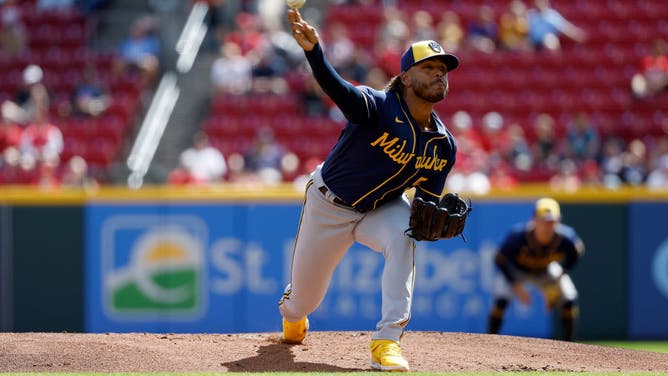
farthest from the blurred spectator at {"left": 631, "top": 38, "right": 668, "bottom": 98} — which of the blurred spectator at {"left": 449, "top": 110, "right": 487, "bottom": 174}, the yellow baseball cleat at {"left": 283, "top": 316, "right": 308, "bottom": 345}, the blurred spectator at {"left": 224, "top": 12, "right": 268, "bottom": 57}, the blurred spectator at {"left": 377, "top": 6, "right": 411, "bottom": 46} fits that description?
the yellow baseball cleat at {"left": 283, "top": 316, "right": 308, "bottom": 345}

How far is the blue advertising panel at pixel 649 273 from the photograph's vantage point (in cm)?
1191

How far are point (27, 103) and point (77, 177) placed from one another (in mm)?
2479

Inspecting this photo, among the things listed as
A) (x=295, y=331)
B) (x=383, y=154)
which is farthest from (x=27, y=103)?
(x=383, y=154)

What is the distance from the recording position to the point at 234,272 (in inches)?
464

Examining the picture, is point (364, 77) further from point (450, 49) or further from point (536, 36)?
point (536, 36)

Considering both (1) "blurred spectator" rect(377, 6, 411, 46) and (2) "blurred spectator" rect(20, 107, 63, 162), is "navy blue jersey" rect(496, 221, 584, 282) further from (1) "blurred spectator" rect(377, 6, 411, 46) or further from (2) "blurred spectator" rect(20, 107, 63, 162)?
(2) "blurred spectator" rect(20, 107, 63, 162)

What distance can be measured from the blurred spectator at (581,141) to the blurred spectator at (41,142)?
643cm

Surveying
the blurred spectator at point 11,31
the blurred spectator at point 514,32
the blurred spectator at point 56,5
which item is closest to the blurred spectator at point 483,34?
the blurred spectator at point 514,32

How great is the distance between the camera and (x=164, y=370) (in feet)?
20.4

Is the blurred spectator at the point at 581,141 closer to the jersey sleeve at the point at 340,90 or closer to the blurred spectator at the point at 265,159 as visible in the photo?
the blurred spectator at the point at 265,159

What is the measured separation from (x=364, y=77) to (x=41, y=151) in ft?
13.9

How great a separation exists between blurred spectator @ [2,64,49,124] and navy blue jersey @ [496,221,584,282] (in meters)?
7.41

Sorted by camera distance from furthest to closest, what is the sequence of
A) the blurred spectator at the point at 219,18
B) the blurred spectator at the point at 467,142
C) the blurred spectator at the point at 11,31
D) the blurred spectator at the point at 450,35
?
the blurred spectator at the point at 11,31
the blurred spectator at the point at 219,18
the blurred spectator at the point at 450,35
the blurred spectator at the point at 467,142

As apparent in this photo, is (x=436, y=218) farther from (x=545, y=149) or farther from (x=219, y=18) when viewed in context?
(x=219, y=18)
